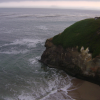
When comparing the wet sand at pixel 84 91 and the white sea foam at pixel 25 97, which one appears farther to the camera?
the wet sand at pixel 84 91

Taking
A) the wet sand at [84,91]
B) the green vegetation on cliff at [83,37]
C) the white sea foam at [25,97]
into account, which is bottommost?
the white sea foam at [25,97]

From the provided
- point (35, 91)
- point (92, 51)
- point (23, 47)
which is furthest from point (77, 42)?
point (23, 47)

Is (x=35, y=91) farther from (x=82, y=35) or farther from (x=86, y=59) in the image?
(x=82, y=35)

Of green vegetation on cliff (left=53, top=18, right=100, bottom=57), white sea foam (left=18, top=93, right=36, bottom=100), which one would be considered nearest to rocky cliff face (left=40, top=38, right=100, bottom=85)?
green vegetation on cliff (left=53, top=18, right=100, bottom=57)

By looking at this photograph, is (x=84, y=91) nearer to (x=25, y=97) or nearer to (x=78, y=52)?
(x=78, y=52)

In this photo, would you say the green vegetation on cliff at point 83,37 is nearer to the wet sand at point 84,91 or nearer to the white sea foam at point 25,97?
the wet sand at point 84,91

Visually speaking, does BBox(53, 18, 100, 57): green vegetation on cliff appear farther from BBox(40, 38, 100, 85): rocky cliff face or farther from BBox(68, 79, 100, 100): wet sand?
BBox(68, 79, 100, 100): wet sand

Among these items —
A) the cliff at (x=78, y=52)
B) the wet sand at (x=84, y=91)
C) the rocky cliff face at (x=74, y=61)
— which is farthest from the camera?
the cliff at (x=78, y=52)

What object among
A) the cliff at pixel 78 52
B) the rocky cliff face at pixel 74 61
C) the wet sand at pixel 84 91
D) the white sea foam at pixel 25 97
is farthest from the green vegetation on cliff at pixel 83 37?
the white sea foam at pixel 25 97
